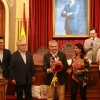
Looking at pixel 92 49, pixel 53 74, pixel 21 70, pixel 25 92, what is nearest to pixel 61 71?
pixel 53 74

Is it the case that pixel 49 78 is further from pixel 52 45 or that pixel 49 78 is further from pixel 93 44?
pixel 93 44

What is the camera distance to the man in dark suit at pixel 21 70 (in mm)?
3994

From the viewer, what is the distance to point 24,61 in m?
4.09

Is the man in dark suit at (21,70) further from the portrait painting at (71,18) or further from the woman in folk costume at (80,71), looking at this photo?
the portrait painting at (71,18)

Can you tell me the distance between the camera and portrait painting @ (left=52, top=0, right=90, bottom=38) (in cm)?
639

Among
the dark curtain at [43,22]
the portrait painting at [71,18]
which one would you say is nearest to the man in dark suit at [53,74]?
the dark curtain at [43,22]

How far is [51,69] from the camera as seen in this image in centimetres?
366

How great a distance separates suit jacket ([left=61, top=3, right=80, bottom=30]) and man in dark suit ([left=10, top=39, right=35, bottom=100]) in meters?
2.64

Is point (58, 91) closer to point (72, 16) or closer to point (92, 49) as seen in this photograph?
point (92, 49)

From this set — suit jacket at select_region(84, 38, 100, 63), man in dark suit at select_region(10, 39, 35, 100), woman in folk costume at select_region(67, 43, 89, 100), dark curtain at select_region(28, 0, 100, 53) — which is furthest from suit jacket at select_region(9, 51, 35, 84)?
dark curtain at select_region(28, 0, 100, 53)

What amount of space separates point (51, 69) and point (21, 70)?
649 mm

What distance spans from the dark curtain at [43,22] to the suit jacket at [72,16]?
0.38m

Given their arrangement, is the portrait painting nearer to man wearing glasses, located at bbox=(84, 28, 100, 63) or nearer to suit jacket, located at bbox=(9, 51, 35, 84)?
man wearing glasses, located at bbox=(84, 28, 100, 63)

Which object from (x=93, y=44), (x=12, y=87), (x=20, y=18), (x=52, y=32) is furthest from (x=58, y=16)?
(x=12, y=87)
